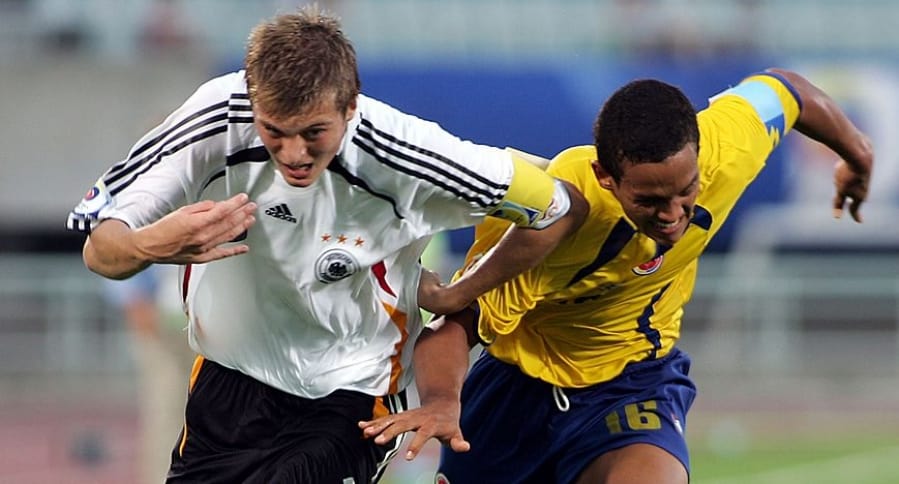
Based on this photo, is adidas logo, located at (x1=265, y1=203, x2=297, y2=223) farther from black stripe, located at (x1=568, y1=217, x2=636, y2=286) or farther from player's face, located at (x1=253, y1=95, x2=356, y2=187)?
black stripe, located at (x1=568, y1=217, x2=636, y2=286)

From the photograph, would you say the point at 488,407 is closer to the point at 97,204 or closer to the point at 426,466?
the point at 97,204

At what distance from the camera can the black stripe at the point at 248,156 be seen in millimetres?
5172

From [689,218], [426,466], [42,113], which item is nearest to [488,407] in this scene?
[689,218]

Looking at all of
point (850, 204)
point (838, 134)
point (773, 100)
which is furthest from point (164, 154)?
point (850, 204)

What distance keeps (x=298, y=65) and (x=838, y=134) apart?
8.77 ft

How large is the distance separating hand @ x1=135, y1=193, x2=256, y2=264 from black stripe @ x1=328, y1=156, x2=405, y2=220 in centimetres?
51

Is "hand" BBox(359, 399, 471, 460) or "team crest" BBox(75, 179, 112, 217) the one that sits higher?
"team crest" BBox(75, 179, 112, 217)

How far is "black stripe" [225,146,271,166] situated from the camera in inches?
204

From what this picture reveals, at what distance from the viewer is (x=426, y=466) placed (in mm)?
12578

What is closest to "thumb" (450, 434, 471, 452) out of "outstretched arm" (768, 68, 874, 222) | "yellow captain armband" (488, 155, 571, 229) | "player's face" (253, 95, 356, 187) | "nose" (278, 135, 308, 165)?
"yellow captain armband" (488, 155, 571, 229)

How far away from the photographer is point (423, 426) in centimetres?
569

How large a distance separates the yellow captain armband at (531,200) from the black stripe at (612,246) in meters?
0.28

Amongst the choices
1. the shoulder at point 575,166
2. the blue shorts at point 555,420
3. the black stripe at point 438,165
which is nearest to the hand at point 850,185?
the blue shorts at point 555,420

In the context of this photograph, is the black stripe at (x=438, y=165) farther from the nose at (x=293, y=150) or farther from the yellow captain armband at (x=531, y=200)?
the nose at (x=293, y=150)
